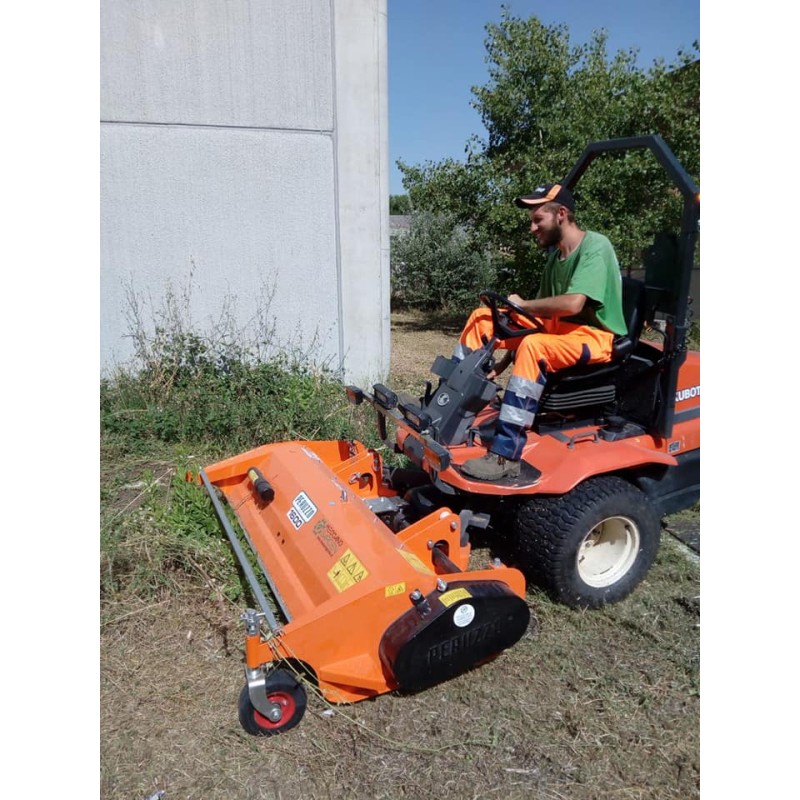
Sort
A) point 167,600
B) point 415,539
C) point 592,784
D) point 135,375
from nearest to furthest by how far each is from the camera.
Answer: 1. point 592,784
2. point 415,539
3. point 167,600
4. point 135,375

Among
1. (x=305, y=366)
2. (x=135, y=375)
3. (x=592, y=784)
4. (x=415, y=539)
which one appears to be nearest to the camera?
(x=592, y=784)

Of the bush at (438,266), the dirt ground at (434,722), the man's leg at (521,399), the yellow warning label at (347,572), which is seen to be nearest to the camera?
the dirt ground at (434,722)

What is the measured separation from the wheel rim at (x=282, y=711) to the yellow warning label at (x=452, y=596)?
0.67 metres

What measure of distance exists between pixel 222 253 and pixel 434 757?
4.87m

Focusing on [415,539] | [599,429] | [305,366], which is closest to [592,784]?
[415,539]

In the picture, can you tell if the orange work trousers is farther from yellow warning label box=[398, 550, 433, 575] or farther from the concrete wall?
the concrete wall

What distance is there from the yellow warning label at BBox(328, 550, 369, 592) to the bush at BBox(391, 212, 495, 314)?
34.1ft

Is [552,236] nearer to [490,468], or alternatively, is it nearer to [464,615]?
[490,468]

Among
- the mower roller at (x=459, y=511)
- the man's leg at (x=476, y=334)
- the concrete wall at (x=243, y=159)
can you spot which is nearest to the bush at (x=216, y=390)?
the concrete wall at (x=243, y=159)

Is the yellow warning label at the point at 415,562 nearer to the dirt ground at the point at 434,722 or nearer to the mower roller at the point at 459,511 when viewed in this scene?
the mower roller at the point at 459,511

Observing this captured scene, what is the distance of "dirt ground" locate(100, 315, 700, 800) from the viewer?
7.79ft

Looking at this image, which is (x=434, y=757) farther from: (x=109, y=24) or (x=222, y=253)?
(x=109, y=24)

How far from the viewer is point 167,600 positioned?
330 centimetres

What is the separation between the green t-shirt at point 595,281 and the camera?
347 cm
